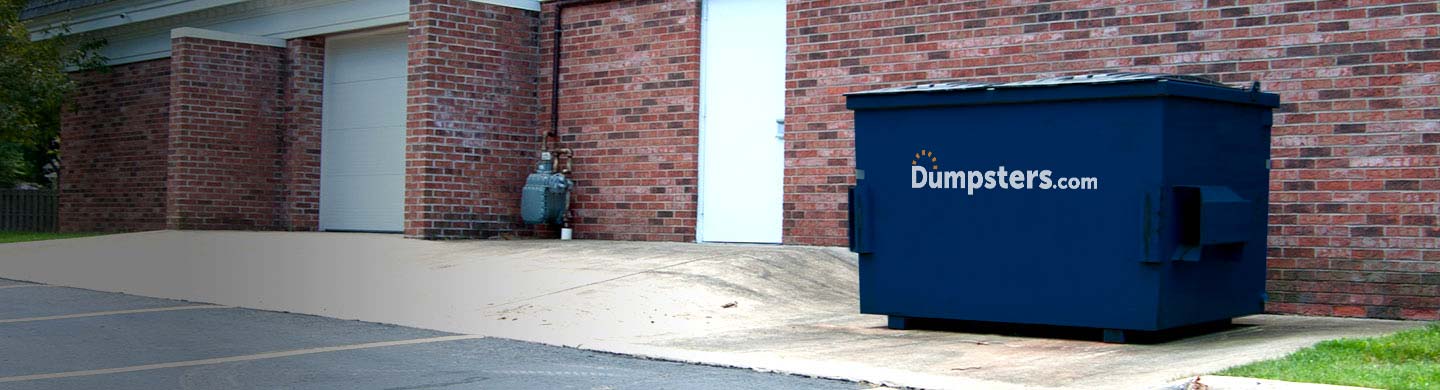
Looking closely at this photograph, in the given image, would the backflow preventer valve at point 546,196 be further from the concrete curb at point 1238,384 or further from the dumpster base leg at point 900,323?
the concrete curb at point 1238,384

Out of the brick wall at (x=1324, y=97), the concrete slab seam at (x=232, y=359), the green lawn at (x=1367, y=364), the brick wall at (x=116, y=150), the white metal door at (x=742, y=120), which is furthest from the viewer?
the brick wall at (x=116, y=150)

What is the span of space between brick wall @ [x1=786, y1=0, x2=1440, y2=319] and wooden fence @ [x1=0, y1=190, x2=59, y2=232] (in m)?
18.1

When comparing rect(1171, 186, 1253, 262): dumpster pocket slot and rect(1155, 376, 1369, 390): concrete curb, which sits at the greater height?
rect(1171, 186, 1253, 262): dumpster pocket slot

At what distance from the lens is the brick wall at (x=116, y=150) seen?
20.7m

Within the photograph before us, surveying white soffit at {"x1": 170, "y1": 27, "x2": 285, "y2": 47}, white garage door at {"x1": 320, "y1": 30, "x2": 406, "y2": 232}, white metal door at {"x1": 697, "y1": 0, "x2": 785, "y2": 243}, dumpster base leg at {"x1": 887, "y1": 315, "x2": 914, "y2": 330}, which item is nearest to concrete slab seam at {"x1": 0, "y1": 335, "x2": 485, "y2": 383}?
dumpster base leg at {"x1": 887, "y1": 315, "x2": 914, "y2": 330}

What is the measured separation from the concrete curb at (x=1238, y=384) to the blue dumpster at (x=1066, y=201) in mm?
1761

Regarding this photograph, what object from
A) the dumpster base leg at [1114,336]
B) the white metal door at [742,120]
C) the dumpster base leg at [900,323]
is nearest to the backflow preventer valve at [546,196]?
the white metal door at [742,120]

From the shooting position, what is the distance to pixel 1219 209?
8578 millimetres

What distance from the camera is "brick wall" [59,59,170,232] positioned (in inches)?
814

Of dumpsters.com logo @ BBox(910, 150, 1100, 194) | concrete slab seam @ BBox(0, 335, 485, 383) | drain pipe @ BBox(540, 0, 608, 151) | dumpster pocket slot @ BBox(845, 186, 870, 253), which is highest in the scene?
drain pipe @ BBox(540, 0, 608, 151)

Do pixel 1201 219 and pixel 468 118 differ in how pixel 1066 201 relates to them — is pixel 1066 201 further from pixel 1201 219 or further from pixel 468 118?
pixel 468 118

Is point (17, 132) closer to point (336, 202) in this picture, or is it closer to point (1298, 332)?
point (336, 202)

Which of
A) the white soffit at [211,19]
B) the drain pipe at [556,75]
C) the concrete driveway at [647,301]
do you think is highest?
the white soffit at [211,19]

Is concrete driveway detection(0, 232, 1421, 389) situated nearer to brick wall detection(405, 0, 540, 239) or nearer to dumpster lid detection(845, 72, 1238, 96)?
brick wall detection(405, 0, 540, 239)
